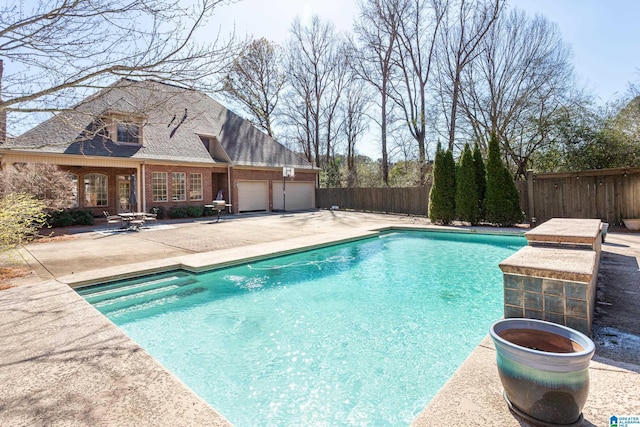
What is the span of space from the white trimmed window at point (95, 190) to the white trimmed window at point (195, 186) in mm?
4031

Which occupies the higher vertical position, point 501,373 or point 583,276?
point 583,276

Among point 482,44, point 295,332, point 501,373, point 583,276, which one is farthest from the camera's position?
point 482,44

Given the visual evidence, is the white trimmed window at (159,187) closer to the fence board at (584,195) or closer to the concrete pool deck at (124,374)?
the concrete pool deck at (124,374)

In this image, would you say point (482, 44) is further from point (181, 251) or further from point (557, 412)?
point (557, 412)

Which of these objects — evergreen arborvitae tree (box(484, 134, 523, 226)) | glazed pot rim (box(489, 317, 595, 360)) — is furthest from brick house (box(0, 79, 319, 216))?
glazed pot rim (box(489, 317, 595, 360))

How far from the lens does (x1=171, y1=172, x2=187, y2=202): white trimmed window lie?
16.4m

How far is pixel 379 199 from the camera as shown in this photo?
63.5 feet

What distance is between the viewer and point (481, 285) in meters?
5.66

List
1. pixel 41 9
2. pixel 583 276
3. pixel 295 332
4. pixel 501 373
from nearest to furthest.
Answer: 1. pixel 501 373
2. pixel 583 276
3. pixel 295 332
4. pixel 41 9

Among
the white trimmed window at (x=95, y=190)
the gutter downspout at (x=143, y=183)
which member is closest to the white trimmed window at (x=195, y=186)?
the gutter downspout at (x=143, y=183)

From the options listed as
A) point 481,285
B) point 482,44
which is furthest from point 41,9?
point 482,44

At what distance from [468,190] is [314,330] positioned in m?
9.55

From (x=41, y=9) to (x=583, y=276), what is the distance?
701 cm

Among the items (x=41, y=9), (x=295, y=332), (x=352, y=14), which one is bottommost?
(x=295, y=332)
